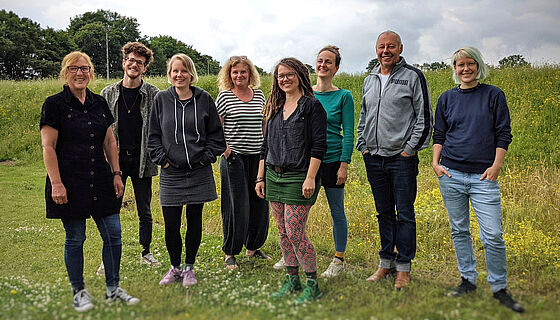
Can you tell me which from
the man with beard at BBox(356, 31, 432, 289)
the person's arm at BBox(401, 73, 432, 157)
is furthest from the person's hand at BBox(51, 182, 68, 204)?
the person's arm at BBox(401, 73, 432, 157)

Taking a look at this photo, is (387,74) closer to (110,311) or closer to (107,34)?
(110,311)

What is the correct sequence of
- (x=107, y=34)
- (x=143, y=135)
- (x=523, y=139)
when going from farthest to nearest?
(x=107, y=34) → (x=523, y=139) → (x=143, y=135)

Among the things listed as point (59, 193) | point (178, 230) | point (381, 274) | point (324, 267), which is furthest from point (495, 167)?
point (59, 193)

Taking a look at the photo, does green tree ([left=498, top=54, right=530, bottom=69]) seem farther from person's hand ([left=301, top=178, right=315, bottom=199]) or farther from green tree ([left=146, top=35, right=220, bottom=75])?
green tree ([left=146, top=35, right=220, bottom=75])

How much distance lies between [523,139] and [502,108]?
31.9 ft

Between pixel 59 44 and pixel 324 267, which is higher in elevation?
pixel 59 44

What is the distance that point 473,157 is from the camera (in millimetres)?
3896

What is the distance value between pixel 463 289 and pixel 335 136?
6.35 feet

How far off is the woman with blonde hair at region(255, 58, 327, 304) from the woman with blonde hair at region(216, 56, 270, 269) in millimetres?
893

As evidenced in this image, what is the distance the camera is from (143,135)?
5270 millimetres

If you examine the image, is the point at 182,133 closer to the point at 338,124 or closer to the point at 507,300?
the point at 338,124

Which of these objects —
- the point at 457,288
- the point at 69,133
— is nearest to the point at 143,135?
the point at 69,133

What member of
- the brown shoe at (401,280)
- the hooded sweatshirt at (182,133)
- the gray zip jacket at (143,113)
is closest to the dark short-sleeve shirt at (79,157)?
the hooded sweatshirt at (182,133)

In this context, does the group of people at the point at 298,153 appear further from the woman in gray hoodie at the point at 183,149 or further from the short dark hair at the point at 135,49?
the short dark hair at the point at 135,49
